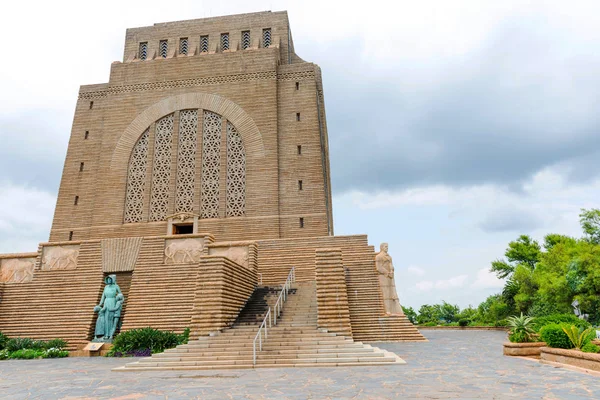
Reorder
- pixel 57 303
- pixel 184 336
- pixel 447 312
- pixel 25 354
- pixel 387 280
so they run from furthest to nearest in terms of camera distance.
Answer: pixel 447 312
pixel 387 280
pixel 57 303
pixel 25 354
pixel 184 336

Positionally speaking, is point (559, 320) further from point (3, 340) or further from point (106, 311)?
point (3, 340)

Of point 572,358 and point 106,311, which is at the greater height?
point 106,311

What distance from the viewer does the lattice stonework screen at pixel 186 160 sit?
19.6 meters

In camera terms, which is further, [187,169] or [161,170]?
[161,170]

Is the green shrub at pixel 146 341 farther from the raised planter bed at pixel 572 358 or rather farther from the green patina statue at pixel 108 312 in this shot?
the raised planter bed at pixel 572 358

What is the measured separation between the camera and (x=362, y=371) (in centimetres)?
682

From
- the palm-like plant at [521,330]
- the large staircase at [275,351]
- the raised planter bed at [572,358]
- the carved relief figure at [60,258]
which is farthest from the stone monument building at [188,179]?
the raised planter bed at [572,358]

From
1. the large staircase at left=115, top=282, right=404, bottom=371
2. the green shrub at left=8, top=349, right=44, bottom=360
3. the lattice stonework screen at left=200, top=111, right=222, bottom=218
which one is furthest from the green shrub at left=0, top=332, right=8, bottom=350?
the lattice stonework screen at left=200, top=111, right=222, bottom=218

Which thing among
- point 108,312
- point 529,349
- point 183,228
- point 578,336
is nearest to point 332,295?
point 529,349

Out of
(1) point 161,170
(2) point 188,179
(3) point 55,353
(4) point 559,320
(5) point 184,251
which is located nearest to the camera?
(4) point 559,320

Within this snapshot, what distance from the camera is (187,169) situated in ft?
65.9

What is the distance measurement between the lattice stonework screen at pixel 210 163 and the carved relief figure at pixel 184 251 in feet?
18.4

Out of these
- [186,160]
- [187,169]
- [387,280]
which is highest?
[186,160]

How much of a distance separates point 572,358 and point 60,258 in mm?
14305
